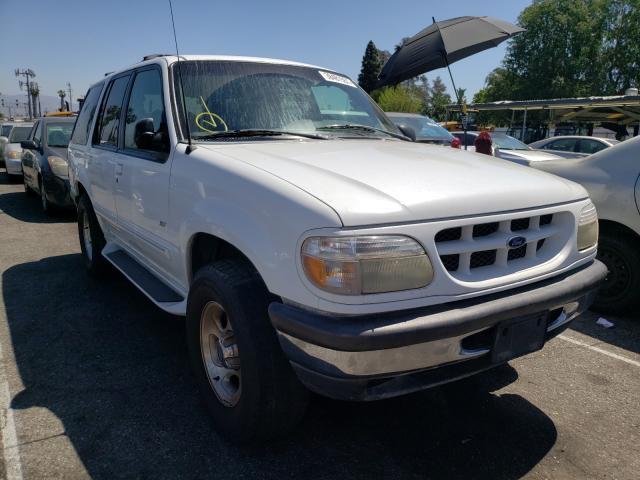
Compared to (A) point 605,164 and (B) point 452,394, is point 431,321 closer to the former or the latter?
(B) point 452,394

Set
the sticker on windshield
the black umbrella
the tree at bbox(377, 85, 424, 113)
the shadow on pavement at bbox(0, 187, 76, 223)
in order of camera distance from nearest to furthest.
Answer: the sticker on windshield < the black umbrella < the shadow on pavement at bbox(0, 187, 76, 223) < the tree at bbox(377, 85, 424, 113)

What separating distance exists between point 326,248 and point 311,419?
1.29 meters

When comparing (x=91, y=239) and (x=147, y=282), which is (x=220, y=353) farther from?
(x=91, y=239)

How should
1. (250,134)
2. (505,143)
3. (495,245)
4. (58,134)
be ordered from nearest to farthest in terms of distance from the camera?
(495,245)
(250,134)
(58,134)
(505,143)

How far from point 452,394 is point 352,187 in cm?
159

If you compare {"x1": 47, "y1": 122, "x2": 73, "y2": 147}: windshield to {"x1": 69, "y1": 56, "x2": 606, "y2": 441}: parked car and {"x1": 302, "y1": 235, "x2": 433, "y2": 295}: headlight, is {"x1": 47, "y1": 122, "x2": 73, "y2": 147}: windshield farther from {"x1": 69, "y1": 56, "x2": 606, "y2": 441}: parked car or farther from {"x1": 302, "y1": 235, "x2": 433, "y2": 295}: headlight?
{"x1": 302, "y1": 235, "x2": 433, "y2": 295}: headlight

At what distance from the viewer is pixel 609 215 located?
13.6 ft

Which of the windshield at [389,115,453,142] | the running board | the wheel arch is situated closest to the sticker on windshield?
the wheel arch

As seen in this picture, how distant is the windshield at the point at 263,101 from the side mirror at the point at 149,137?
19cm

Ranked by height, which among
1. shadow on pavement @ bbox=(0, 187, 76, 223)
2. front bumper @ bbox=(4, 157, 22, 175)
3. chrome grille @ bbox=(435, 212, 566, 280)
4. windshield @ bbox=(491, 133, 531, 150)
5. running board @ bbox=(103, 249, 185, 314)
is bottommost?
shadow on pavement @ bbox=(0, 187, 76, 223)

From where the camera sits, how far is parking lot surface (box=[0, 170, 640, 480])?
2.33 m

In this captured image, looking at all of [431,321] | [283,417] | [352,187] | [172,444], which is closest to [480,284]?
[431,321]

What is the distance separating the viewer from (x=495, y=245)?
2.10 meters

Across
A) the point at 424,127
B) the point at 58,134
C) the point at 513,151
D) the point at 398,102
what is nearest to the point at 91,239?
the point at 58,134
